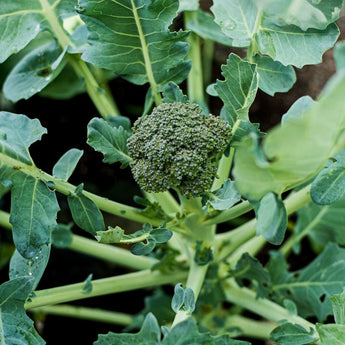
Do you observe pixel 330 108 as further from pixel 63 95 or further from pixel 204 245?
pixel 63 95

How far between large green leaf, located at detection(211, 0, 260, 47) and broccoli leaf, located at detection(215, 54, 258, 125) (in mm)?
111

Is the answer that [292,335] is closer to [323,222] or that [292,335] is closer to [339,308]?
[339,308]

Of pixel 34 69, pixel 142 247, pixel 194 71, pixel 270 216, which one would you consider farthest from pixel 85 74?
pixel 270 216

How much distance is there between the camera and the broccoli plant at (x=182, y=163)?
0.57 m

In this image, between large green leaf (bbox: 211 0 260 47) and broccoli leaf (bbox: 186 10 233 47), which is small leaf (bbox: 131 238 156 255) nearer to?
large green leaf (bbox: 211 0 260 47)

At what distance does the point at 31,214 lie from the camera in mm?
676

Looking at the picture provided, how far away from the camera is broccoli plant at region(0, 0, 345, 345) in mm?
575

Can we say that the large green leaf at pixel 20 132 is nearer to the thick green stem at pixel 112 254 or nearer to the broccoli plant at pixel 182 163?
the broccoli plant at pixel 182 163

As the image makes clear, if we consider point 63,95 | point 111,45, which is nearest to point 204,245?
point 111,45

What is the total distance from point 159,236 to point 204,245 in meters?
0.24

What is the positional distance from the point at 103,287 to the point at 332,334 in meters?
0.40

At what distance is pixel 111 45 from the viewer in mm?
777

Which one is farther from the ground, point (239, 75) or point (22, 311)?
point (239, 75)

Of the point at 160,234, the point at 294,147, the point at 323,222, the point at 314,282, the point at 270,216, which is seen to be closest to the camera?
the point at 294,147
